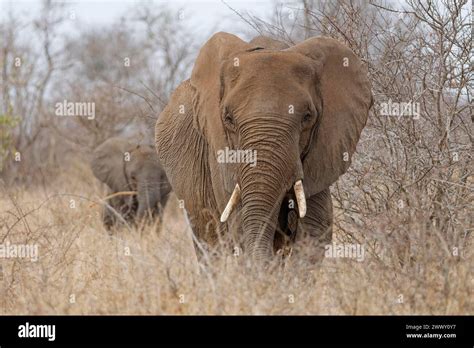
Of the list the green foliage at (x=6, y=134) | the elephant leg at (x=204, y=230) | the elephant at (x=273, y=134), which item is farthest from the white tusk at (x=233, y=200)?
the green foliage at (x=6, y=134)

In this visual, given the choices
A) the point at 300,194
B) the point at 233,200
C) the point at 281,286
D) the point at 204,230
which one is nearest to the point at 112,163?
the point at 204,230

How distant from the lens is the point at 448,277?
205 inches

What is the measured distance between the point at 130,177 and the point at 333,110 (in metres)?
7.51

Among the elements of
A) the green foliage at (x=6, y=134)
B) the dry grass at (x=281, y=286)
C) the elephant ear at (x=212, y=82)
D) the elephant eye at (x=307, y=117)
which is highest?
the green foliage at (x=6, y=134)

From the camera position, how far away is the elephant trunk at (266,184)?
18.2 feet

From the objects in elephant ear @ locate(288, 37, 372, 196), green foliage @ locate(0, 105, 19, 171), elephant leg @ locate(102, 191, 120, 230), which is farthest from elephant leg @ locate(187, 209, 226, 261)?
green foliage @ locate(0, 105, 19, 171)

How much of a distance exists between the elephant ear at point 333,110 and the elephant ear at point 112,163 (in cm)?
736

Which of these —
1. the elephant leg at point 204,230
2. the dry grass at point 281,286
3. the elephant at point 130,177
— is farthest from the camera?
the elephant at point 130,177

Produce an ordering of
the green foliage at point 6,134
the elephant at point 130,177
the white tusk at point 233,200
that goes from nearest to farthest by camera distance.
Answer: the white tusk at point 233,200, the elephant at point 130,177, the green foliage at point 6,134

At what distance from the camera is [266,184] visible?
219 inches

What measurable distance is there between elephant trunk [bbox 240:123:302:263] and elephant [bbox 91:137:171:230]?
22.0 feet

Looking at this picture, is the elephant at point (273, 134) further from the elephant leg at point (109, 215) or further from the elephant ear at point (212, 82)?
the elephant leg at point (109, 215)

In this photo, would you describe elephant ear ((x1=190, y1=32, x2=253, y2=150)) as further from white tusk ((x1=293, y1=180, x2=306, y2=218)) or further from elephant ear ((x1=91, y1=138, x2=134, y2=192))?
elephant ear ((x1=91, y1=138, x2=134, y2=192))
